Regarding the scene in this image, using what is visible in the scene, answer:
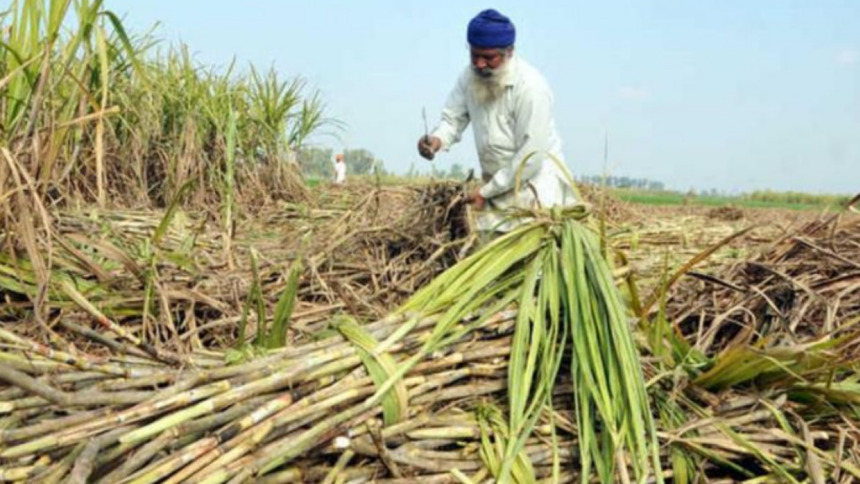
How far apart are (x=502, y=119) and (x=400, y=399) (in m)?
2.11

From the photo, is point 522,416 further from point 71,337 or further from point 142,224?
point 142,224

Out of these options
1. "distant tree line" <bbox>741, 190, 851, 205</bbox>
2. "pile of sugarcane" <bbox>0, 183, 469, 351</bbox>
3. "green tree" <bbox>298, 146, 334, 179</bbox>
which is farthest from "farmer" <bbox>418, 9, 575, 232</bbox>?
"distant tree line" <bbox>741, 190, 851, 205</bbox>

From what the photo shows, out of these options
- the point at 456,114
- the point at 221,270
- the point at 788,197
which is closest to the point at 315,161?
the point at 456,114

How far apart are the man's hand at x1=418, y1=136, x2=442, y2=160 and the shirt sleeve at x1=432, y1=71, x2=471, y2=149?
21cm

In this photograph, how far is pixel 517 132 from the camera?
3350 millimetres

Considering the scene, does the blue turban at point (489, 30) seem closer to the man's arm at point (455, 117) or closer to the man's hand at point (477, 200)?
the man's arm at point (455, 117)

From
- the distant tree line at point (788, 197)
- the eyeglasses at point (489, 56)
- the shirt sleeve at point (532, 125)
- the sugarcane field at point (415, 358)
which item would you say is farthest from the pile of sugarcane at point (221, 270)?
the distant tree line at point (788, 197)

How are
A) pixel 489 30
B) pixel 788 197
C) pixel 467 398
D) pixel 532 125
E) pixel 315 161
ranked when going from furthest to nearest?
pixel 788 197
pixel 315 161
pixel 532 125
pixel 489 30
pixel 467 398

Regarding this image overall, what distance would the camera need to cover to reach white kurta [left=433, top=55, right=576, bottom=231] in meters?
3.21

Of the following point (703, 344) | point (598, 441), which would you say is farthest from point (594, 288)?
point (703, 344)

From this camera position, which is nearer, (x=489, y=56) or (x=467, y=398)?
(x=467, y=398)

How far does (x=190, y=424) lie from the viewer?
130cm

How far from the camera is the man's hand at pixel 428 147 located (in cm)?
327

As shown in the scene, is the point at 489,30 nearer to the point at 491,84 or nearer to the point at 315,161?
the point at 491,84
